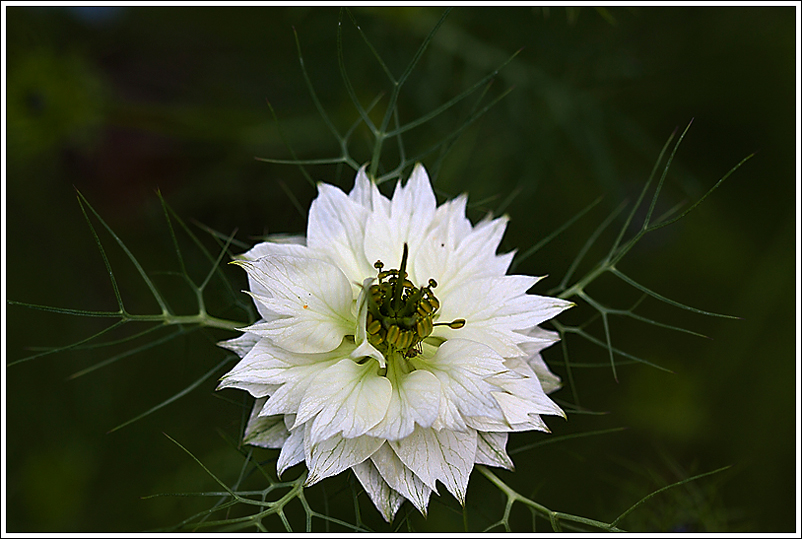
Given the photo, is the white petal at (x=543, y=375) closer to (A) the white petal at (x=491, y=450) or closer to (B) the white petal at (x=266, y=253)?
(A) the white petal at (x=491, y=450)

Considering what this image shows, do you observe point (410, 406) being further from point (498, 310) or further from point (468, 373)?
point (498, 310)

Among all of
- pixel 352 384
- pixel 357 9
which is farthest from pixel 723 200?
pixel 352 384

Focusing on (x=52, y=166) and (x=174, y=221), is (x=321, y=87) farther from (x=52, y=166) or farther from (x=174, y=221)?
(x=52, y=166)

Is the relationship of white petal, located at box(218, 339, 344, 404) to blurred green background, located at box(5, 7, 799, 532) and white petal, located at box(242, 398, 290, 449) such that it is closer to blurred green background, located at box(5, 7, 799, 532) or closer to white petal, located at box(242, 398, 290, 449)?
white petal, located at box(242, 398, 290, 449)

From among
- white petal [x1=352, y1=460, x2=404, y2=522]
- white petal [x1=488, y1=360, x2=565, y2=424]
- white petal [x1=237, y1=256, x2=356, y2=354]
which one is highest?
white petal [x1=237, y1=256, x2=356, y2=354]

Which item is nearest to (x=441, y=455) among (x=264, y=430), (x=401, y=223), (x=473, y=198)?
(x=264, y=430)

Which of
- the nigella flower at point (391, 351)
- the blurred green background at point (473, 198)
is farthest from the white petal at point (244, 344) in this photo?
the blurred green background at point (473, 198)

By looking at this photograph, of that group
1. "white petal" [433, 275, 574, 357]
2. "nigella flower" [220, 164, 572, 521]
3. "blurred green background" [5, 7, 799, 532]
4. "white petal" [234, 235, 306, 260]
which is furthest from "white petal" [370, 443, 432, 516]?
"blurred green background" [5, 7, 799, 532]
